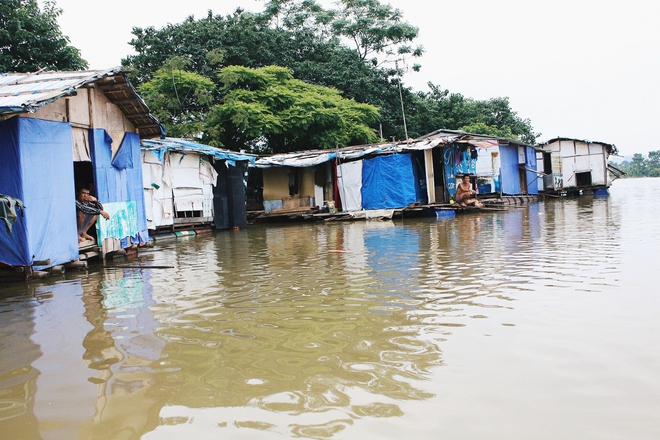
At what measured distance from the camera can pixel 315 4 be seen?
126 ft

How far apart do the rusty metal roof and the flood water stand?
8.98 feet

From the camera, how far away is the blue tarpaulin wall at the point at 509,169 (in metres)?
26.3

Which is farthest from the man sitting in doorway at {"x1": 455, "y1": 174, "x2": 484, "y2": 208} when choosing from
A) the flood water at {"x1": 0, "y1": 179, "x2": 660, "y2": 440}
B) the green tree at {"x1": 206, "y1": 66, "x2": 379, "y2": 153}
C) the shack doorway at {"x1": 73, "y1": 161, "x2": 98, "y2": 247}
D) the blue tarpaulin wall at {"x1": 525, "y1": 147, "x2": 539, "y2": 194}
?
the shack doorway at {"x1": 73, "y1": 161, "x2": 98, "y2": 247}

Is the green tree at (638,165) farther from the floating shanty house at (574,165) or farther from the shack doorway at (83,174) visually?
the shack doorway at (83,174)

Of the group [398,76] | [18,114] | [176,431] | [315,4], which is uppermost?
[315,4]

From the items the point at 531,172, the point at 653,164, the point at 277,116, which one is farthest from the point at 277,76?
the point at 653,164

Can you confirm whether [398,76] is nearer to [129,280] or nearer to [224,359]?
[129,280]

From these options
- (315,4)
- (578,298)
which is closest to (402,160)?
(578,298)

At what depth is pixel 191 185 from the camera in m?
17.7

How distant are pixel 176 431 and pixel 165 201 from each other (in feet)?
46.4

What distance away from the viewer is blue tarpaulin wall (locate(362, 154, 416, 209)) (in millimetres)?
21203

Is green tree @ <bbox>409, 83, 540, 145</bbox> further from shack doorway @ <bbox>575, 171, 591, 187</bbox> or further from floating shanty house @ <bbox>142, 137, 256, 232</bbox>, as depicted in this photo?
floating shanty house @ <bbox>142, 137, 256, 232</bbox>

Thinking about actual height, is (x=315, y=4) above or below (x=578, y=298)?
above

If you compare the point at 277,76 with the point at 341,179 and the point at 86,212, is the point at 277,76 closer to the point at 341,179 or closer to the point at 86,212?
the point at 341,179
